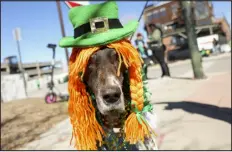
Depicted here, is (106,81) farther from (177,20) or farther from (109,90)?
(177,20)

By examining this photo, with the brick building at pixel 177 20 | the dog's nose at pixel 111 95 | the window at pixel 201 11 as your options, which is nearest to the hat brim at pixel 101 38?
the dog's nose at pixel 111 95

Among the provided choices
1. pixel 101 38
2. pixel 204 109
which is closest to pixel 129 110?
pixel 101 38

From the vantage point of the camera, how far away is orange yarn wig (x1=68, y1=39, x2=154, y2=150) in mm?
2301

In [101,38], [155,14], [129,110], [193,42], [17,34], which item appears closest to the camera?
[101,38]

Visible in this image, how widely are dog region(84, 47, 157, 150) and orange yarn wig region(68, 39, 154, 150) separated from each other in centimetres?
7

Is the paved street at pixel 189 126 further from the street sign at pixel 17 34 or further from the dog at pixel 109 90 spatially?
the street sign at pixel 17 34

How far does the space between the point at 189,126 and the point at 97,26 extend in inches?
110

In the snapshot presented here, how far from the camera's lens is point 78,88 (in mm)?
2406

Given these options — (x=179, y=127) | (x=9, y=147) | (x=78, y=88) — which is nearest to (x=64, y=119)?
(x=9, y=147)

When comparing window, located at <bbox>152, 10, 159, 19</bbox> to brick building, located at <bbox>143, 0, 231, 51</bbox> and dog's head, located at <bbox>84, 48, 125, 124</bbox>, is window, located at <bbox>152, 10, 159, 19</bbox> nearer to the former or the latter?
brick building, located at <bbox>143, 0, 231, 51</bbox>

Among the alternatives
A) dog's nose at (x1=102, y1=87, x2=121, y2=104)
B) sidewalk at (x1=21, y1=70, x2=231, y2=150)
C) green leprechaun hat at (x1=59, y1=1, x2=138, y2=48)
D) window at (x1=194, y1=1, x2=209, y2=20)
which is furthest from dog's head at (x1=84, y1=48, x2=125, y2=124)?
window at (x1=194, y1=1, x2=209, y2=20)

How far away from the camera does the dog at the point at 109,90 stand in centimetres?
209

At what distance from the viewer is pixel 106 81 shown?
2121 mm

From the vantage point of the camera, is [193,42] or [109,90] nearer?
[109,90]
